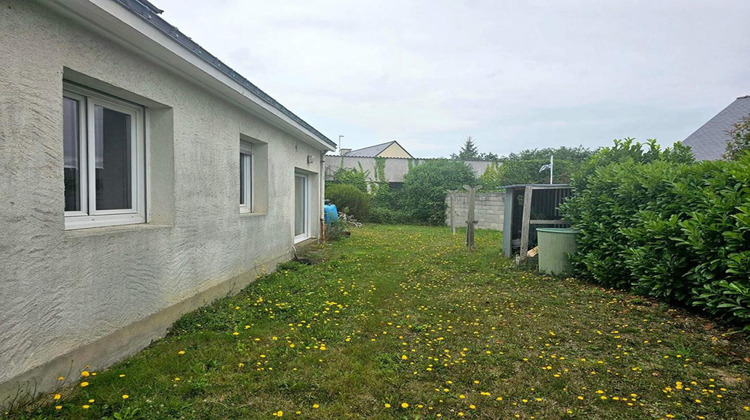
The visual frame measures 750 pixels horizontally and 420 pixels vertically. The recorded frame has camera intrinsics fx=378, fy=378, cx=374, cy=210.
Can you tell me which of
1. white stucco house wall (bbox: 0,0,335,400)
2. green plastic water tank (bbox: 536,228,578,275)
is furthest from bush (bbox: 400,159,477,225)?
white stucco house wall (bbox: 0,0,335,400)

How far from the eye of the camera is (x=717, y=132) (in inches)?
709

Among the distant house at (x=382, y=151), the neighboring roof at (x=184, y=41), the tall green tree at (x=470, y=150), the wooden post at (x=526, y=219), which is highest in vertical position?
the tall green tree at (x=470, y=150)

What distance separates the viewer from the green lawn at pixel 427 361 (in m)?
2.67

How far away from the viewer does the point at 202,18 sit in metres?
8.15

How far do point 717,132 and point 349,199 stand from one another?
58.5ft

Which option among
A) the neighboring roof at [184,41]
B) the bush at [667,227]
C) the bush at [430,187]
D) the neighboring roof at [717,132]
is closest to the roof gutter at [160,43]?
the neighboring roof at [184,41]

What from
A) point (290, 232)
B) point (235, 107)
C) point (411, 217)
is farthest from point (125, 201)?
point (411, 217)

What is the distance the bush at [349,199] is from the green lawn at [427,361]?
12.3 metres

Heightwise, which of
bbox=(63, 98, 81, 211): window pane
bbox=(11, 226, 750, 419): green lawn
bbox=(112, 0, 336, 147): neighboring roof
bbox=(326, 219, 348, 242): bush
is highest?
bbox=(112, 0, 336, 147): neighboring roof

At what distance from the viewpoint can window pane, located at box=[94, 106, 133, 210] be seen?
3.36 metres

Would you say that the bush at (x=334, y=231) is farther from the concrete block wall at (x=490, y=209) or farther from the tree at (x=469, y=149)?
the tree at (x=469, y=149)

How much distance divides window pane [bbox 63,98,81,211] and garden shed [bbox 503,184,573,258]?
7.60m

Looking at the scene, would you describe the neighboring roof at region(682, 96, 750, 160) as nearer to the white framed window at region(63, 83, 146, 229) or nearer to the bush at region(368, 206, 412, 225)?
the bush at region(368, 206, 412, 225)

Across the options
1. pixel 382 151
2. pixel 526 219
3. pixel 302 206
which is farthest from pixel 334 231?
pixel 382 151
